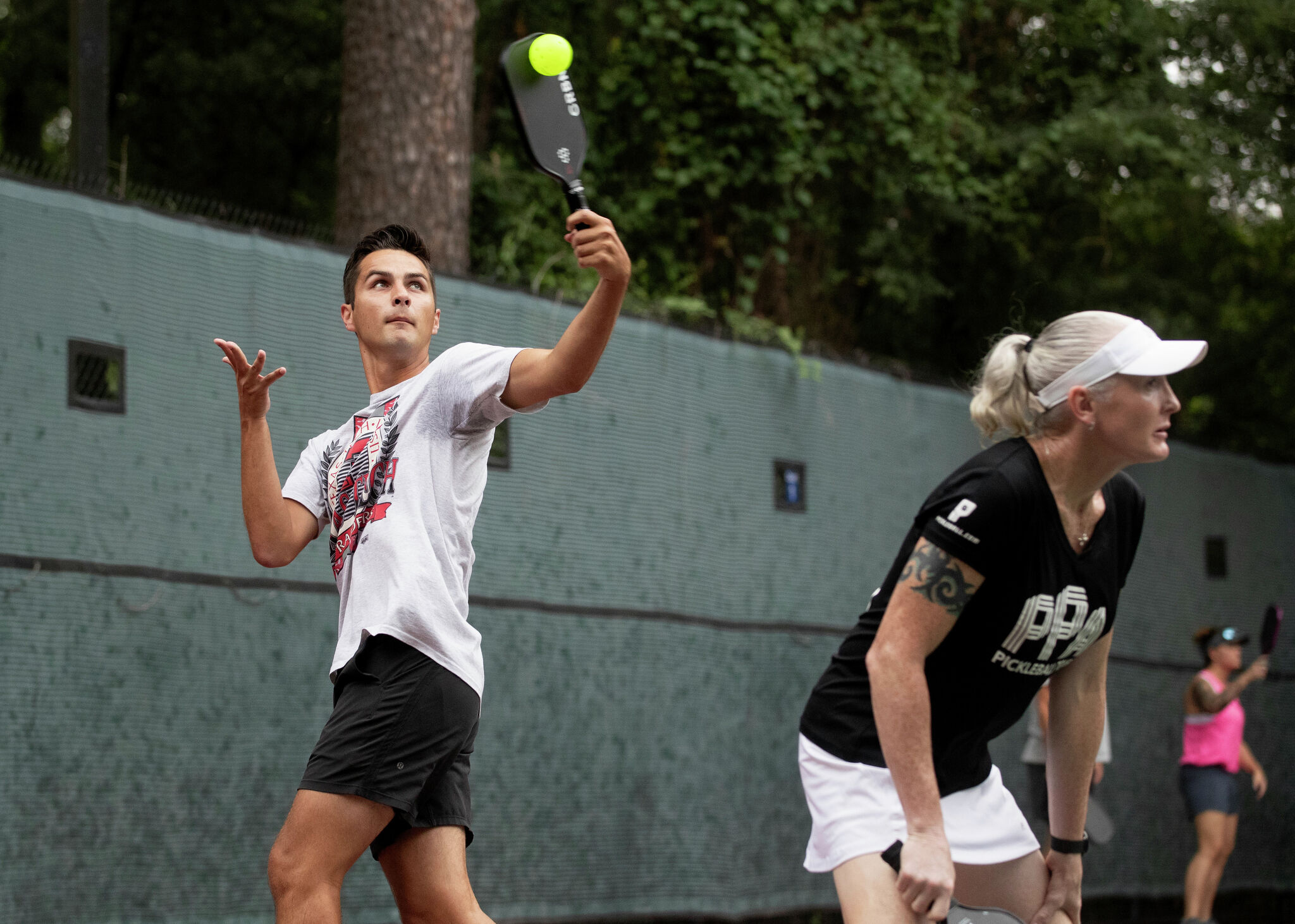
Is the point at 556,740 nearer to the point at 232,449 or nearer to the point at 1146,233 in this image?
the point at 232,449

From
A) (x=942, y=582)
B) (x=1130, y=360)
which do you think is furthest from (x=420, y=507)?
(x=1130, y=360)

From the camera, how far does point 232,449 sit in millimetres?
4785

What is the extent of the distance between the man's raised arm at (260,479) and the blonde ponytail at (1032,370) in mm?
1517

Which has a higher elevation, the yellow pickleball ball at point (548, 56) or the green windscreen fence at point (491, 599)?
the yellow pickleball ball at point (548, 56)

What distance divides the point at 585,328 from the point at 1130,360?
41.9 inches

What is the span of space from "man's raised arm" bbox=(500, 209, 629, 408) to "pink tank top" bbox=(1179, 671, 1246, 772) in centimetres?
610

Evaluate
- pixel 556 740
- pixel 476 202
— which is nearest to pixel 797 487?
pixel 556 740

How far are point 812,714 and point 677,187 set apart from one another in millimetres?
5701

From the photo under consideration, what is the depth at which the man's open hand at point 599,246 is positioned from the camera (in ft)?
8.59

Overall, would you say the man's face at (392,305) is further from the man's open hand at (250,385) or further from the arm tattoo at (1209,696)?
the arm tattoo at (1209,696)

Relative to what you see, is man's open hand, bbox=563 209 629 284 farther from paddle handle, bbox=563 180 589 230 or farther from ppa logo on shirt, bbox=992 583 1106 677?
ppa logo on shirt, bbox=992 583 1106 677

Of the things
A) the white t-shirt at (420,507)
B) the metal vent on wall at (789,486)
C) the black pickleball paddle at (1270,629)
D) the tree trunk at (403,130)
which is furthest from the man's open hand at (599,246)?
the black pickleball paddle at (1270,629)

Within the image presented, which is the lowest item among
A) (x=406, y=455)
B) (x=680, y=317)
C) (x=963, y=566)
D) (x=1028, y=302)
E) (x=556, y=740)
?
(x=556, y=740)

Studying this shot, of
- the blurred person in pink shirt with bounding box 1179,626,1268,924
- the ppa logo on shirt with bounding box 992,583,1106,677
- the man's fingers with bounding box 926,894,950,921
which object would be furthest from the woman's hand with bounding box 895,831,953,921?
the blurred person in pink shirt with bounding box 1179,626,1268,924
